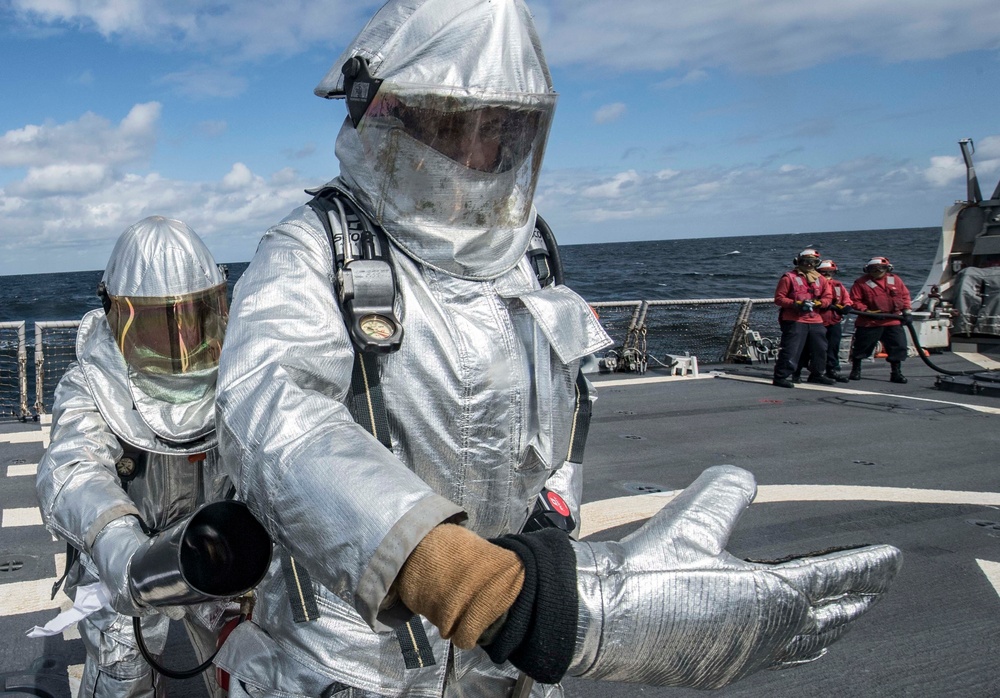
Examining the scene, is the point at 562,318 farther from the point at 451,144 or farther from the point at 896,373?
the point at 896,373

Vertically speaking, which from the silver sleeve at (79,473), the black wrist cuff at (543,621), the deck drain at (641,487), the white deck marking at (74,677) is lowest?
the white deck marking at (74,677)

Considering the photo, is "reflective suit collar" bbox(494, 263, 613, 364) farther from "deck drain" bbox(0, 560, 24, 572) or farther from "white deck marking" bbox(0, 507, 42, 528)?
"white deck marking" bbox(0, 507, 42, 528)

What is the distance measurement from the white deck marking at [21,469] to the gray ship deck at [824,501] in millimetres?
16

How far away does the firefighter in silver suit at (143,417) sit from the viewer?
282 centimetres

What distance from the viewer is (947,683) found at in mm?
3537

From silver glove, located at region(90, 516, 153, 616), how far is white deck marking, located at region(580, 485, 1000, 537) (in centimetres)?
348

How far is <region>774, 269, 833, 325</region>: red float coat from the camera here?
11.4 m

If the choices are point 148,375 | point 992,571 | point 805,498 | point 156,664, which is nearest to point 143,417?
point 148,375

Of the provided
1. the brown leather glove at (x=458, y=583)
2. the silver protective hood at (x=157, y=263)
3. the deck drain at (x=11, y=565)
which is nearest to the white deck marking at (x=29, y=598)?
the deck drain at (x=11, y=565)

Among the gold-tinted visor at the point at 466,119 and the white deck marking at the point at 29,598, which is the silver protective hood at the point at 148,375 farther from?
the white deck marking at the point at 29,598

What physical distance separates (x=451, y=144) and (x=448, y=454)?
65cm

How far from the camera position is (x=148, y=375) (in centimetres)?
296

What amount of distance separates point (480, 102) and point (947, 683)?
11.0 feet

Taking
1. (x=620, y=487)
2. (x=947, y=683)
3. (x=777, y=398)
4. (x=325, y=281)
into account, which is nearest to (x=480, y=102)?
(x=325, y=281)
